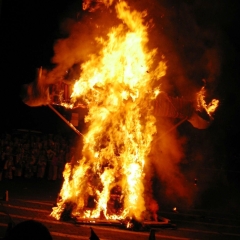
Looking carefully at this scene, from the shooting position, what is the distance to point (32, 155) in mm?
14750

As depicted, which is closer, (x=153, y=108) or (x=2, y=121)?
(x=153, y=108)

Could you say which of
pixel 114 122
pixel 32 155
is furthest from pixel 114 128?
pixel 32 155

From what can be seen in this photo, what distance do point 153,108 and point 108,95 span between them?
3.71 ft

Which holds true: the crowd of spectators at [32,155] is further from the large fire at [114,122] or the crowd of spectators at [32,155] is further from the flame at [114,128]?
the flame at [114,128]

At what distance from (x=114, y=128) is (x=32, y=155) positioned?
622 cm

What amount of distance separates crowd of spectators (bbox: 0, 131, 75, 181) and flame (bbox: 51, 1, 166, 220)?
217 inches

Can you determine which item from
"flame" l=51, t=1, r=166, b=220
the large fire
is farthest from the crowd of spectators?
"flame" l=51, t=1, r=166, b=220

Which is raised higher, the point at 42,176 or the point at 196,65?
the point at 196,65

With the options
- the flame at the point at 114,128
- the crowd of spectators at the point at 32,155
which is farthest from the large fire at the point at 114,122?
the crowd of spectators at the point at 32,155

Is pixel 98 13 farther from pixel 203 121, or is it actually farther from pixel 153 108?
pixel 203 121

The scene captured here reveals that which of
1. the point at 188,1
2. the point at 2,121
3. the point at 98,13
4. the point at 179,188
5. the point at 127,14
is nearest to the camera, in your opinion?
the point at 127,14

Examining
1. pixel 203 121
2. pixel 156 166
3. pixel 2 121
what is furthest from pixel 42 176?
pixel 203 121

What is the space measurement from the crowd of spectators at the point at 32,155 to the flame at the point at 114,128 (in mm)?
5519

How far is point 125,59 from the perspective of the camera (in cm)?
961
